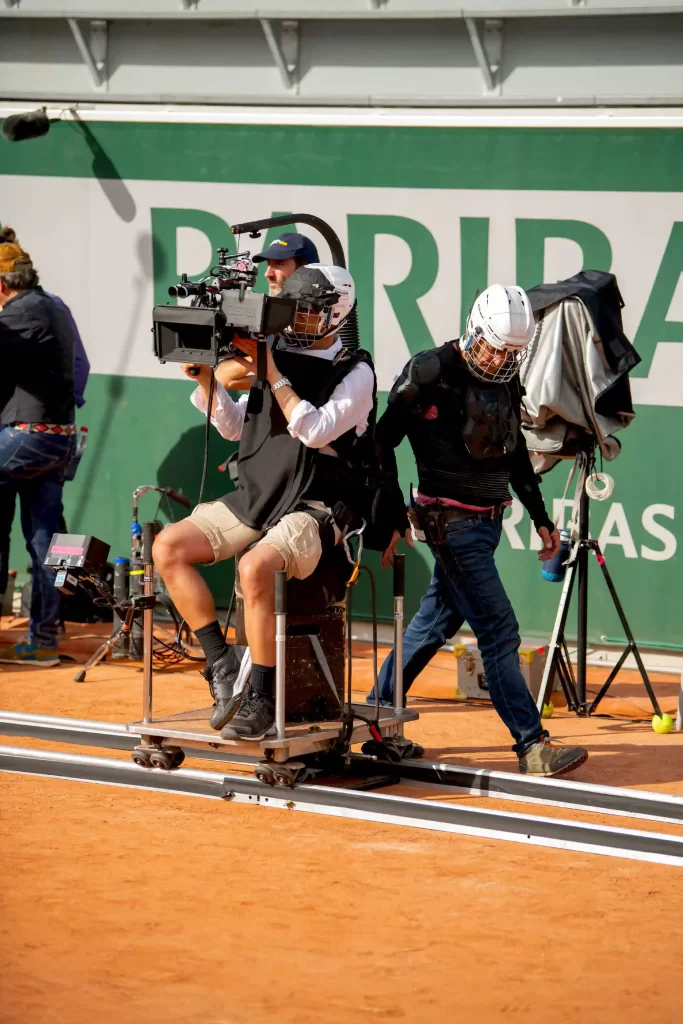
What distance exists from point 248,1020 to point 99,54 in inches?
375

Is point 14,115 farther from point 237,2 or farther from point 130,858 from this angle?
point 130,858

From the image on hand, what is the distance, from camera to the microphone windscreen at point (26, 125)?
36.0ft

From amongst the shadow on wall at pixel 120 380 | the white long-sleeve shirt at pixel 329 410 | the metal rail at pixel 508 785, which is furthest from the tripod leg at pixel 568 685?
the shadow on wall at pixel 120 380

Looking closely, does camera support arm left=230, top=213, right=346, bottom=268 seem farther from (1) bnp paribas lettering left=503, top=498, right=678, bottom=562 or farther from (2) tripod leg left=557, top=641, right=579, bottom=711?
(2) tripod leg left=557, top=641, right=579, bottom=711

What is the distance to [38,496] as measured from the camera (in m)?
9.51

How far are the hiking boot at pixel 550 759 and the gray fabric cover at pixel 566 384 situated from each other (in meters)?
2.16

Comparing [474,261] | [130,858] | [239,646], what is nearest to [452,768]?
[239,646]

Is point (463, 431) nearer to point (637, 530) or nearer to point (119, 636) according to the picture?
point (637, 530)

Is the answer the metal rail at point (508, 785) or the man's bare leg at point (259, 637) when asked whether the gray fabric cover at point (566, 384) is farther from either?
the man's bare leg at point (259, 637)

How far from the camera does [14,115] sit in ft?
36.3

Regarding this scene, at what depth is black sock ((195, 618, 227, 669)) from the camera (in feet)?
21.0

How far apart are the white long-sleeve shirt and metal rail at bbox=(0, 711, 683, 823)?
4.50 feet

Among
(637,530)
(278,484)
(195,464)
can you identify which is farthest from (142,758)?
(195,464)

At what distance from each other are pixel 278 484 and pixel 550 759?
5.84ft
